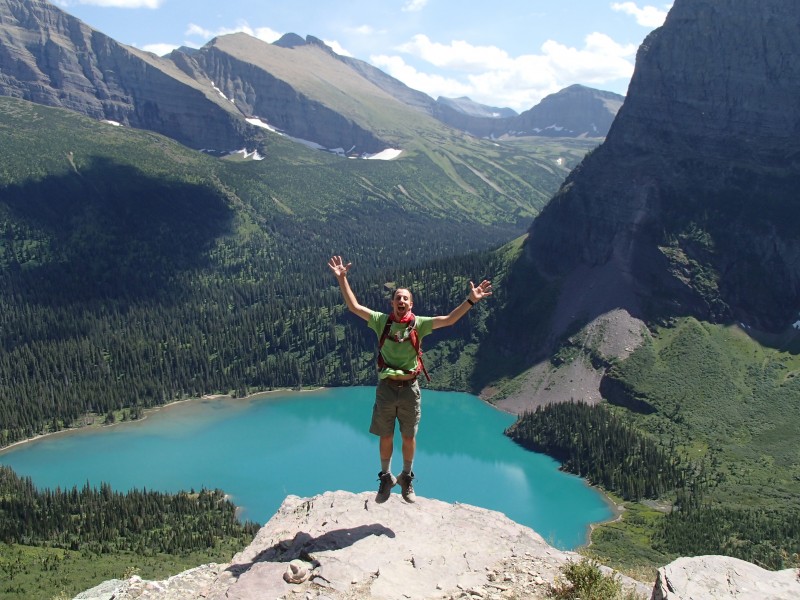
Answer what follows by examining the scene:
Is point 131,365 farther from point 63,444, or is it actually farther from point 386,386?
point 386,386

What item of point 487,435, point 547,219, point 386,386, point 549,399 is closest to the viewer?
point 386,386

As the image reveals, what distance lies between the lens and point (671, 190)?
160500 mm

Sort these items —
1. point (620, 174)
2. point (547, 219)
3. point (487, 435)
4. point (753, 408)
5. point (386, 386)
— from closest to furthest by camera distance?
1. point (386, 386)
2. point (753, 408)
3. point (487, 435)
4. point (620, 174)
5. point (547, 219)

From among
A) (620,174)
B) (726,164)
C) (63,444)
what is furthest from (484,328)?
(63,444)

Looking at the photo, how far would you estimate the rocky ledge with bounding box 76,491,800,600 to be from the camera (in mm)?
16422

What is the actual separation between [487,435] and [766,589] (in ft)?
395

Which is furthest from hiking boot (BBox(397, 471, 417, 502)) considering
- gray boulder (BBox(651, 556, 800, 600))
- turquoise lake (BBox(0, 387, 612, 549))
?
turquoise lake (BBox(0, 387, 612, 549))

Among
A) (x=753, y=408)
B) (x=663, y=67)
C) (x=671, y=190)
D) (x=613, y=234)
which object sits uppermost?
(x=663, y=67)

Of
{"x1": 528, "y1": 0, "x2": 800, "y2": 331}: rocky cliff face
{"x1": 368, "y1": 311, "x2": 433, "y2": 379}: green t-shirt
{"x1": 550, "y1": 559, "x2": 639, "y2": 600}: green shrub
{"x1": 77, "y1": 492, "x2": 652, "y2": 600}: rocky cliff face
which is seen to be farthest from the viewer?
{"x1": 528, "y1": 0, "x2": 800, "y2": 331}: rocky cliff face

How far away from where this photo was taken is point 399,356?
20781 mm

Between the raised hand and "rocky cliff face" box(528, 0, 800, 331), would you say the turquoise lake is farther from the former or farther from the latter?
the raised hand

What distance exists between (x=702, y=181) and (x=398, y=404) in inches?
6070

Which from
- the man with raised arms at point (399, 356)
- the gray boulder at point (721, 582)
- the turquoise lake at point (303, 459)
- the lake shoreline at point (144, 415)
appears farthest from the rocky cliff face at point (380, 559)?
the lake shoreline at point (144, 415)

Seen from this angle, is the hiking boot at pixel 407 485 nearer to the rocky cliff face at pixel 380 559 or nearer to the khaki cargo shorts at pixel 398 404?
the rocky cliff face at pixel 380 559
